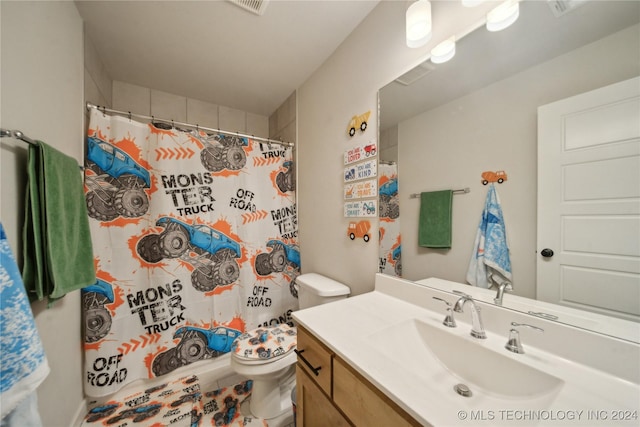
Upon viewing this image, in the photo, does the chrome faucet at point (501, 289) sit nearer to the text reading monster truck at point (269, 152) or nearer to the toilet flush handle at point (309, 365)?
the toilet flush handle at point (309, 365)

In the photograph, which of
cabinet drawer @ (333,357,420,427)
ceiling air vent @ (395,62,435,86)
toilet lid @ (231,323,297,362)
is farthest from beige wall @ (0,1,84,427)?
ceiling air vent @ (395,62,435,86)

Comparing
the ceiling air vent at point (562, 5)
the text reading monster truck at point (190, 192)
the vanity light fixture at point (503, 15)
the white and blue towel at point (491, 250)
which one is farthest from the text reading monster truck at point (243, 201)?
the ceiling air vent at point (562, 5)

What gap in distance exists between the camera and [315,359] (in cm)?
81

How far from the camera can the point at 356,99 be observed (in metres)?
1.36

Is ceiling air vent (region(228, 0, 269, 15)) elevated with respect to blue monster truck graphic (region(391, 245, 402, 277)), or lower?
elevated

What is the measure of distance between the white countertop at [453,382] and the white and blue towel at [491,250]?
119 millimetres

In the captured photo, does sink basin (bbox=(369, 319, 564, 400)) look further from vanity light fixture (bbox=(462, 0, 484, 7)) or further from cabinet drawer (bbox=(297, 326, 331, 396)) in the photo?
vanity light fixture (bbox=(462, 0, 484, 7))

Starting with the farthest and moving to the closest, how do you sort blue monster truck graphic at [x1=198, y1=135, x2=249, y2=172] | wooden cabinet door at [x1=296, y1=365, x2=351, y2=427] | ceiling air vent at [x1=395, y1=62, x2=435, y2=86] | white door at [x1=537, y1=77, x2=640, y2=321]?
blue monster truck graphic at [x1=198, y1=135, x2=249, y2=172]
ceiling air vent at [x1=395, y1=62, x2=435, y2=86]
wooden cabinet door at [x1=296, y1=365, x2=351, y2=427]
white door at [x1=537, y1=77, x2=640, y2=321]

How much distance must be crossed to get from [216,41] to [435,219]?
1.69m

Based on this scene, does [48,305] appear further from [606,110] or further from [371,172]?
[606,110]

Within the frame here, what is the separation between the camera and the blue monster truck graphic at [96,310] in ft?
4.26

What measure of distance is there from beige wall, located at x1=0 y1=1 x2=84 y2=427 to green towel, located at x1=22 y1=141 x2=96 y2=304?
0.13 ft

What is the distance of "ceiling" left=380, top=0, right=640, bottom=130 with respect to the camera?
0.61 meters

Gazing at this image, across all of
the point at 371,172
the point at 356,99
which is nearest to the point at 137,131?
the point at 356,99
